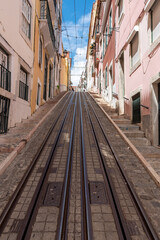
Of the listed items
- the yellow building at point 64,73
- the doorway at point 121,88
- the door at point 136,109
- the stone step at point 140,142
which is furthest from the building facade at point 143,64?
the yellow building at point 64,73

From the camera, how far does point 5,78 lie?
692 centimetres

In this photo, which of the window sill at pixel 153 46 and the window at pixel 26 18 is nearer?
the window sill at pixel 153 46

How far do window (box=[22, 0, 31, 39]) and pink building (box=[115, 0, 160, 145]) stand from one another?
5606 mm

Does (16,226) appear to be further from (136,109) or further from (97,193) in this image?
(136,109)

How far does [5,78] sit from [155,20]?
6305 millimetres

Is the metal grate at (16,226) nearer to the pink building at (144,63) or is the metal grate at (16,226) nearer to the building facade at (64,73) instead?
the pink building at (144,63)

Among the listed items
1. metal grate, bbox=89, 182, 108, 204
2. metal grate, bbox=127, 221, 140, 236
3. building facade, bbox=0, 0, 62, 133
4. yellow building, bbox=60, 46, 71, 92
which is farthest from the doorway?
yellow building, bbox=60, 46, 71, 92

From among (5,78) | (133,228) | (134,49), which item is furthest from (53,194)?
(134,49)

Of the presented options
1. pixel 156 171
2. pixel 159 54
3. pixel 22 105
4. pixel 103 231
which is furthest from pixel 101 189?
pixel 22 105

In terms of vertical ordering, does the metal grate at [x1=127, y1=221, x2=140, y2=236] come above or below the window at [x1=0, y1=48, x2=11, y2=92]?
below

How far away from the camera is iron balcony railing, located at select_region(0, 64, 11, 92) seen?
640 centimetres

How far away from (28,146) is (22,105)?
3.88 m

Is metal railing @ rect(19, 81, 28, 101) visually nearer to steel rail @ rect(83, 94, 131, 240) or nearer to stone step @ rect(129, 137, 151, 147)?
stone step @ rect(129, 137, 151, 147)

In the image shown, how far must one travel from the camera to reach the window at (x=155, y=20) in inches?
231
